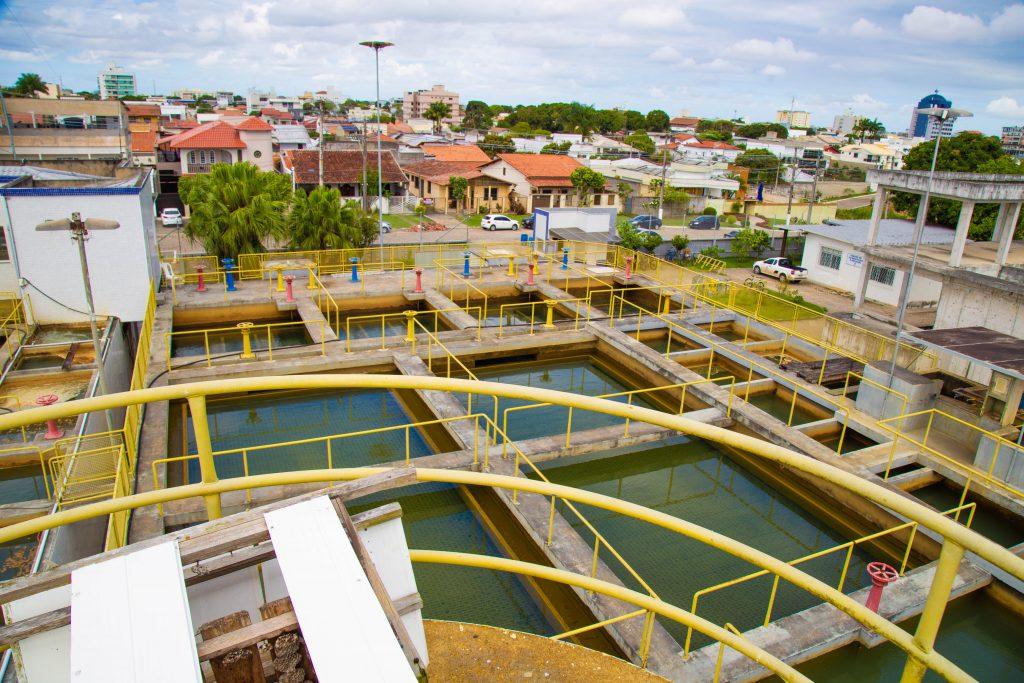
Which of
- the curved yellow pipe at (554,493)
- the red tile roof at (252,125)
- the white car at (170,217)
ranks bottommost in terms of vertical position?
the white car at (170,217)

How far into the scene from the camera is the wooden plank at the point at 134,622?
7.13 ft

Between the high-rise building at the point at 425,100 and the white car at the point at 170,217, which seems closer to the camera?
the white car at the point at 170,217

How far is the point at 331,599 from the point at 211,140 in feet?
181

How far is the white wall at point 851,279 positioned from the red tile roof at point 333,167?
30.1 metres

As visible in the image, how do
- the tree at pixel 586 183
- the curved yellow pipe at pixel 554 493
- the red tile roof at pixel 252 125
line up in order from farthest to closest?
1. the red tile roof at pixel 252 125
2. the tree at pixel 586 183
3. the curved yellow pipe at pixel 554 493

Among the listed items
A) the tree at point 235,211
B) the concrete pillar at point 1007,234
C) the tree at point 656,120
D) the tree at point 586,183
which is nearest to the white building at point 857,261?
the concrete pillar at point 1007,234

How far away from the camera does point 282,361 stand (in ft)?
52.7

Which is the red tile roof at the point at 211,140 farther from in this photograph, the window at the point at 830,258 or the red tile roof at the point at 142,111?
the window at the point at 830,258

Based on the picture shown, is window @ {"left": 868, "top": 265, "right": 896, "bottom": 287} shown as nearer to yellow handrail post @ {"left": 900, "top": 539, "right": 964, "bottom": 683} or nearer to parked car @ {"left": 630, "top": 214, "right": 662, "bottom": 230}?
parked car @ {"left": 630, "top": 214, "right": 662, "bottom": 230}

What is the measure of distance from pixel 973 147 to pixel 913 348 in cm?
3358

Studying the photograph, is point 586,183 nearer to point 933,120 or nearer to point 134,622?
point 933,120

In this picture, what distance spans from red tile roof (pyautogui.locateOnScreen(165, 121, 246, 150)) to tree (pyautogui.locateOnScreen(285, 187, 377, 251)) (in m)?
28.8

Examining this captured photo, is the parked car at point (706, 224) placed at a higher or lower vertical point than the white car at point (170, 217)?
higher

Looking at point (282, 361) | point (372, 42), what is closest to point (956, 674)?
point (282, 361)
